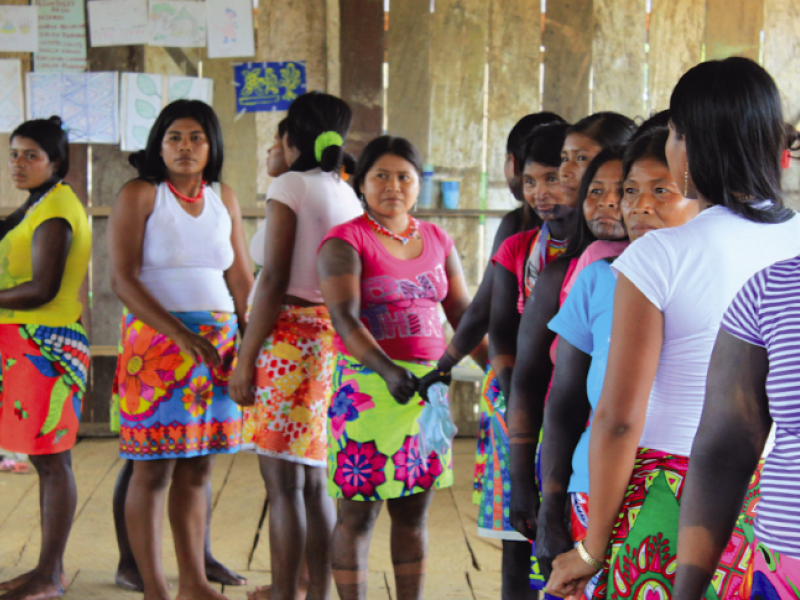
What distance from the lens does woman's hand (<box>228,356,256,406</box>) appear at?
237 centimetres

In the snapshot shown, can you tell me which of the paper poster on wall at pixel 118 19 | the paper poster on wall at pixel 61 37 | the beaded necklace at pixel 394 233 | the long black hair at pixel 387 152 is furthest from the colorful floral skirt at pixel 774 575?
the paper poster on wall at pixel 61 37

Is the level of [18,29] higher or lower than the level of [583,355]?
higher

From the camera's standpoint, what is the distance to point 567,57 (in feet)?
15.3

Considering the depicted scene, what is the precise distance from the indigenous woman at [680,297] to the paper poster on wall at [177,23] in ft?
13.1

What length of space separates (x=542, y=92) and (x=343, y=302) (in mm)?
3068

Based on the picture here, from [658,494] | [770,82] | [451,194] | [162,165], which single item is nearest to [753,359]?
[658,494]

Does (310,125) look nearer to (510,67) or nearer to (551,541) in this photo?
(551,541)

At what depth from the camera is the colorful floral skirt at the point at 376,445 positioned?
6.79 feet

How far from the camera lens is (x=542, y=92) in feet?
15.4

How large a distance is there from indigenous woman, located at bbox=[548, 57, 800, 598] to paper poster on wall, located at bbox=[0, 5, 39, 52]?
4.45 m

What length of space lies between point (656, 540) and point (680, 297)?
0.35 m

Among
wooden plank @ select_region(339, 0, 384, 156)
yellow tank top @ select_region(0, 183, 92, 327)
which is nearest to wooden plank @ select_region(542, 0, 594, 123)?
wooden plank @ select_region(339, 0, 384, 156)

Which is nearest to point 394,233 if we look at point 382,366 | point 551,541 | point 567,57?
point 382,366

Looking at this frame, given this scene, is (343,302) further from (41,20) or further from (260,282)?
(41,20)
